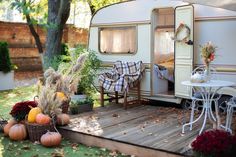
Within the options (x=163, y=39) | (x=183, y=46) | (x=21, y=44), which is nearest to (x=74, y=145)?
(x=183, y=46)

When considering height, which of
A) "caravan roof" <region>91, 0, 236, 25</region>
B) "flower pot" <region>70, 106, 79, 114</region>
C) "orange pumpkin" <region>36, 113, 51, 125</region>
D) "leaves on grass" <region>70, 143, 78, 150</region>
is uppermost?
"caravan roof" <region>91, 0, 236, 25</region>

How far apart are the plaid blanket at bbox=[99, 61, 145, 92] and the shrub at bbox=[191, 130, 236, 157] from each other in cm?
326

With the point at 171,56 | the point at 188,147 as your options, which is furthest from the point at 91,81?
the point at 188,147

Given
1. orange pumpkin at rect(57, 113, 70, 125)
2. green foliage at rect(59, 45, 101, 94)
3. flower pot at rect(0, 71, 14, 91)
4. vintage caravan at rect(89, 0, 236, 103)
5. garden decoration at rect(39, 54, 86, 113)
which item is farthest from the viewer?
flower pot at rect(0, 71, 14, 91)

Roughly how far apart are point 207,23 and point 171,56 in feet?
7.65

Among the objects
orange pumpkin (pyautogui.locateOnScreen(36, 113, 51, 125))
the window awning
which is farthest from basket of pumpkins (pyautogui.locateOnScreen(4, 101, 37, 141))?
the window awning

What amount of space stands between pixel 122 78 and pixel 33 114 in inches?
95.5

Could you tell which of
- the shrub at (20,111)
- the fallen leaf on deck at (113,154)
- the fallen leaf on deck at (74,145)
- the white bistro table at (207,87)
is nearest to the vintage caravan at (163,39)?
the white bistro table at (207,87)

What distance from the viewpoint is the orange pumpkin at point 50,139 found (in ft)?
17.7

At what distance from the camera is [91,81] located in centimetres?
835

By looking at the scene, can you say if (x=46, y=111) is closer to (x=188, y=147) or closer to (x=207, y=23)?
(x=188, y=147)

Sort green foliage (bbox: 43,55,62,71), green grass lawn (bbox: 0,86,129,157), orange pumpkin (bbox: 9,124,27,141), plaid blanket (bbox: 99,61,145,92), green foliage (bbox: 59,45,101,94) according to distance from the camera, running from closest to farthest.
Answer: green grass lawn (bbox: 0,86,129,157), orange pumpkin (bbox: 9,124,27,141), plaid blanket (bbox: 99,61,145,92), green foliage (bbox: 59,45,101,94), green foliage (bbox: 43,55,62,71)

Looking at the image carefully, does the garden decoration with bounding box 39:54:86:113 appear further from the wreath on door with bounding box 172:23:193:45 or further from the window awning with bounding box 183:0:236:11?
the window awning with bounding box 183:0:236:11

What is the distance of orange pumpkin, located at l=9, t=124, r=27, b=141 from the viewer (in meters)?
5.70
